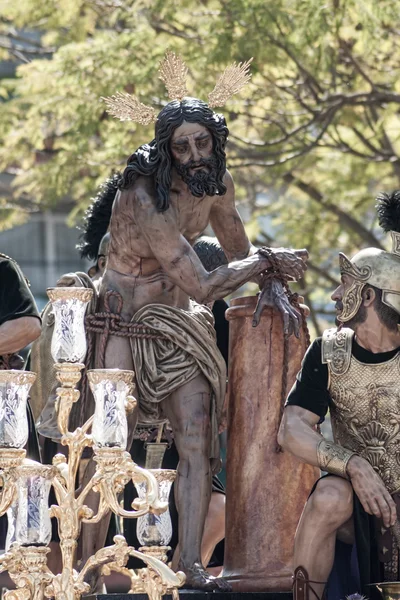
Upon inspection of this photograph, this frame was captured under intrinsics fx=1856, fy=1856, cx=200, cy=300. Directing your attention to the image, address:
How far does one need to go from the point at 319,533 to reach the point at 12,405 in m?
1.51

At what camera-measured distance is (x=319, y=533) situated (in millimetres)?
7758

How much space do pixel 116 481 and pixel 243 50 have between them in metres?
6.76

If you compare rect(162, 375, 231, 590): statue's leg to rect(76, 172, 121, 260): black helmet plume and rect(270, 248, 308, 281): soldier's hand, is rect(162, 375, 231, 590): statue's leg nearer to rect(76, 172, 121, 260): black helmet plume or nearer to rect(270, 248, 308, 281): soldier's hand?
rect(270, 248, 308, 281): soldier's hand

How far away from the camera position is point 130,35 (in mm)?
14211

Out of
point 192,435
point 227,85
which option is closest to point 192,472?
point 192,435

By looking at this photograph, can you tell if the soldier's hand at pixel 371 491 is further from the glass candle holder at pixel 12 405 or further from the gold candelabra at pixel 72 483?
the glass candle holder at pixel 12 405

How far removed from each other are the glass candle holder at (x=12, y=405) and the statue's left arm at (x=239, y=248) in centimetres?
200

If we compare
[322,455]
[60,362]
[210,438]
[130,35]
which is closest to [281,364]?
[210,438]

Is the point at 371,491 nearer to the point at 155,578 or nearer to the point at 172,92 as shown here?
the point at 155,578

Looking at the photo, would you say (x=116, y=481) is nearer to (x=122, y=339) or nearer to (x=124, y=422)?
(x=124, y=422)

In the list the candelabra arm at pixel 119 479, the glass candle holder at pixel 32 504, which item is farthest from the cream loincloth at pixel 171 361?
the glass candle holder at pixel 32 504

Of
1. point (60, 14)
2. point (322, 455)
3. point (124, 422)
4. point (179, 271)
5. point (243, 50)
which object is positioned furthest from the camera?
point (60, 14)

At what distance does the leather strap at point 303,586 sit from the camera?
777 cm

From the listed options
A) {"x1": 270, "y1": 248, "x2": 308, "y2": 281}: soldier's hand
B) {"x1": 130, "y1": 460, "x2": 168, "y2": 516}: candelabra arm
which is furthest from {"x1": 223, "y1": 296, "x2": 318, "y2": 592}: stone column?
{"x1": 130, "y1": 460, "x2": 168, "y2": 516}: candelabra arm
